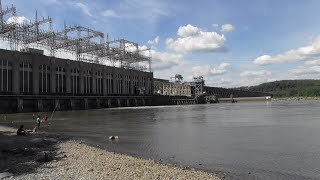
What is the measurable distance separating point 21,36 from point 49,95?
66.2ft

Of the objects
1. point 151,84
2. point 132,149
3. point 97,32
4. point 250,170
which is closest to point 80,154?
point 132,149

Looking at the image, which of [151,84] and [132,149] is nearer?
[132,149]

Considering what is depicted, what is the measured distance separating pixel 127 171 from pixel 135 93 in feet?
503

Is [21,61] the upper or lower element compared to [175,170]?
upper

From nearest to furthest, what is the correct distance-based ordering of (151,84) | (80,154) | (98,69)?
(80,154) → (98,69) → (151,84)

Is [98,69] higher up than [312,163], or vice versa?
[98,69]

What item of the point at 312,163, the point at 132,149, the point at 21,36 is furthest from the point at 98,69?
the point at 312,163

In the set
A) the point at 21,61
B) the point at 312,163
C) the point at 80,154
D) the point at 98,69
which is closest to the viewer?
the point at 312,163

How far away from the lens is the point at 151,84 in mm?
183250

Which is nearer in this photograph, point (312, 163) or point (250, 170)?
point (250, 170)

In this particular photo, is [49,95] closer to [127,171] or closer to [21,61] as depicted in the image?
[21,61]

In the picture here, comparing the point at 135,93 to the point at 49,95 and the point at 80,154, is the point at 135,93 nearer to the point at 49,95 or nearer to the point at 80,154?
the point at 49,95

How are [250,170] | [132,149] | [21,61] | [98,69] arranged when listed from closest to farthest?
[250,170], [132,149], [21,61], [98,69]

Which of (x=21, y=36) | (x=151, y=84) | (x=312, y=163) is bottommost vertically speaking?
(x=312, y=163)
